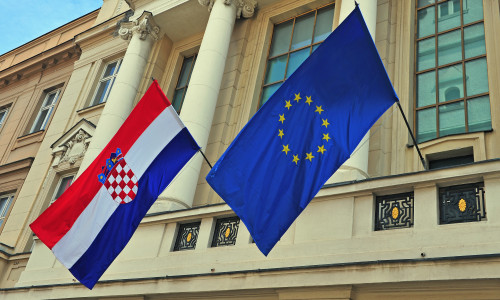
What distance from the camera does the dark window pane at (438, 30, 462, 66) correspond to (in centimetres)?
1093

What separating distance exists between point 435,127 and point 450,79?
3.50 feet

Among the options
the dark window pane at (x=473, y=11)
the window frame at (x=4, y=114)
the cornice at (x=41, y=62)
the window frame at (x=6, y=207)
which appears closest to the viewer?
the dark window pane at (x=473, y=11)

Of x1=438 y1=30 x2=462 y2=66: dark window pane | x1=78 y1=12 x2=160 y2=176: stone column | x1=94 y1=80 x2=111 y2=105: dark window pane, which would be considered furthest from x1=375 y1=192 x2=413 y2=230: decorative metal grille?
x1=94 y1=80 x2=111 y2=105: dark window pane

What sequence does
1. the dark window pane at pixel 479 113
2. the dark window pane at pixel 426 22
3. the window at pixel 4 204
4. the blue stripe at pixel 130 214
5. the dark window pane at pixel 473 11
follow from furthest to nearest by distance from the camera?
the window at pixel 4 204, the dark window pane at pixel 426 22, the dark window pane at pixel 473 11, the dark window pane at pixel 479 113, the blue stripe at pixel 130 214

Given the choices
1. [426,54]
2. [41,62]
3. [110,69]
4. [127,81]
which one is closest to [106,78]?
[110,69]

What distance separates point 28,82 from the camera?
70.1 feet

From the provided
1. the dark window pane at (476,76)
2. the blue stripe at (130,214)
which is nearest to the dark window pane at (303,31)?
the dark window pane at (476,76)

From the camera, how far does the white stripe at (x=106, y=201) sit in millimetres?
9320

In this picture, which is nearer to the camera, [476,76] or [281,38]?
[476,76]

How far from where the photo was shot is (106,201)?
9.50 m

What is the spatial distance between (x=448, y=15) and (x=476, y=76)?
6.21 ft

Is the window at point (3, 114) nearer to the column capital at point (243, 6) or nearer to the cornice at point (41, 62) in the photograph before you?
the cornice at point (41, 62)

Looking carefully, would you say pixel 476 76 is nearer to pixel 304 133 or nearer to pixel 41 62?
pixel 304 133

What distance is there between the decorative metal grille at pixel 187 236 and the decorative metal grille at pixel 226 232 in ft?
1.49
